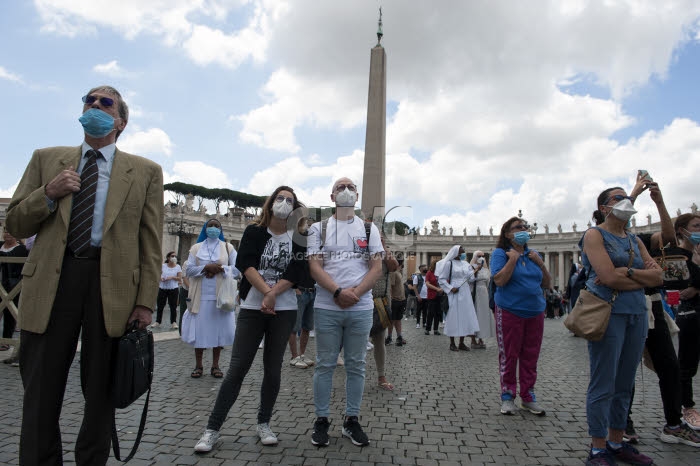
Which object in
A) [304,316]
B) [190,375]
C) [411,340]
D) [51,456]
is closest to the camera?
[51,456]

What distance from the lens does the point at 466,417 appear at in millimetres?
4340

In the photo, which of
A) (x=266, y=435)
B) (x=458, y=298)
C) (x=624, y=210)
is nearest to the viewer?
(x=624, y=210)

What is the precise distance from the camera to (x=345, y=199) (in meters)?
3.99

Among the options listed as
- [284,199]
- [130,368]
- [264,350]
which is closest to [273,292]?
[264,350]

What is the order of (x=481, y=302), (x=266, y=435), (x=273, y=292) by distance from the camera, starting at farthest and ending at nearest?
(x=481, y=302), (x=273, y=292), (x=266, y=435)

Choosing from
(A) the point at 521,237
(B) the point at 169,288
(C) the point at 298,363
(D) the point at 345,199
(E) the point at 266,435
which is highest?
(D) the point at 345,199

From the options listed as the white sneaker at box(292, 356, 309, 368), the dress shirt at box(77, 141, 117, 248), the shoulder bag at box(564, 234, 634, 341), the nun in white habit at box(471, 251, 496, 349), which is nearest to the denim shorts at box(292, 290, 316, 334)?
the white sneaker at box(292, 356, 309, 368)

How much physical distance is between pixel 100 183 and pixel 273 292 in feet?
5.15

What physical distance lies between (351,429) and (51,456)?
2104mm

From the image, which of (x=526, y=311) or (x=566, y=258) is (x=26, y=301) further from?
(x=566, y=258)

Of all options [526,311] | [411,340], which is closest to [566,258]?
[411,340]

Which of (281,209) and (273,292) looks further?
(281,209)

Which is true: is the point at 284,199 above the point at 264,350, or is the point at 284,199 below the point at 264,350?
above

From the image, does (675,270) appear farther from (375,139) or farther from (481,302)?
(375,139)
